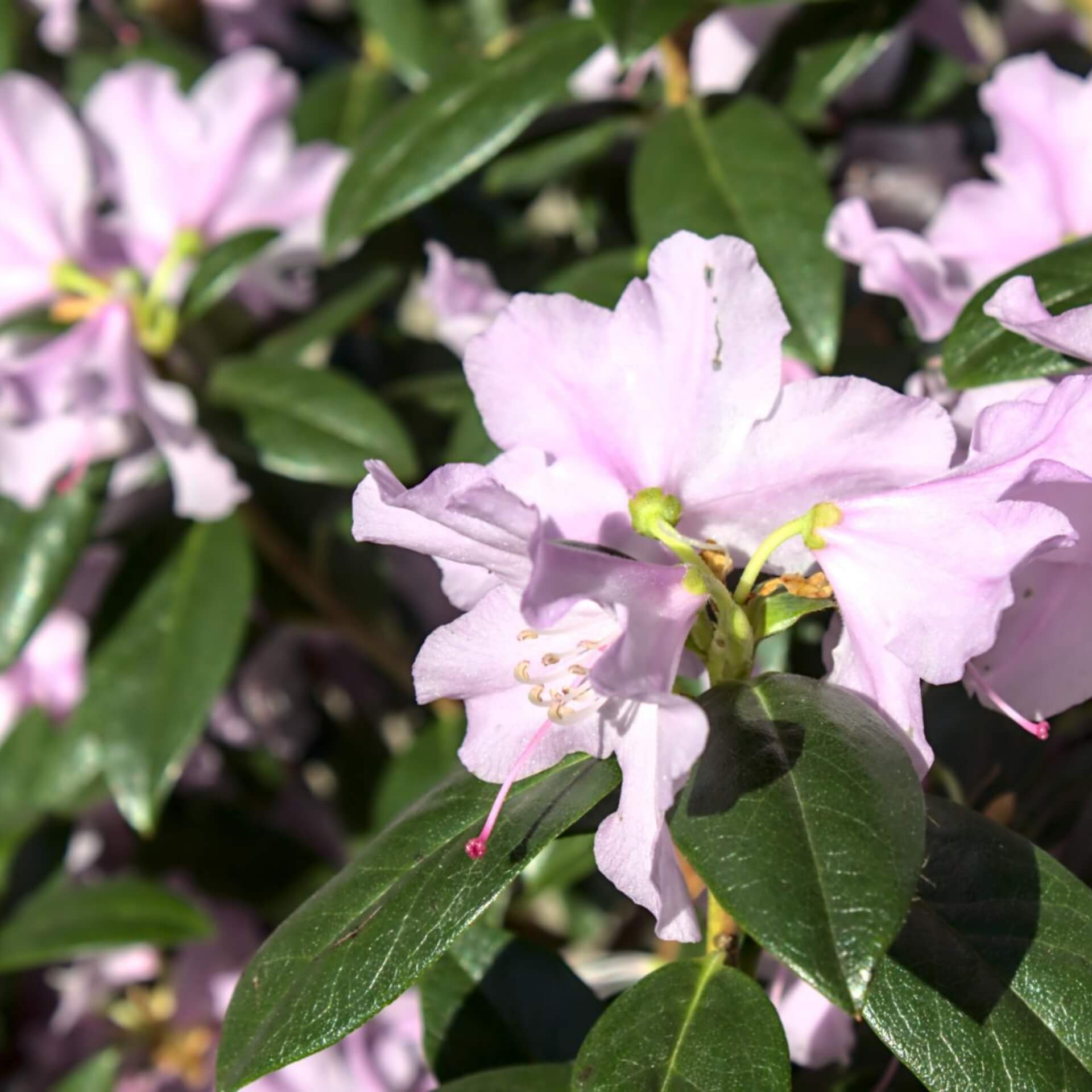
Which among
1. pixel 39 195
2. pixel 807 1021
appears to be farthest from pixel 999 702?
pixel 39 195

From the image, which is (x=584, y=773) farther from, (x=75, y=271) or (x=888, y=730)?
(x=75, y=271)

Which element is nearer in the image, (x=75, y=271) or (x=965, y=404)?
(x=965, y=404)

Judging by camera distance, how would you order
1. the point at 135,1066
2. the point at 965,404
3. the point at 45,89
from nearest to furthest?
1. the point at 965,404
2. the point at 45,89
3. the point at 135,1066

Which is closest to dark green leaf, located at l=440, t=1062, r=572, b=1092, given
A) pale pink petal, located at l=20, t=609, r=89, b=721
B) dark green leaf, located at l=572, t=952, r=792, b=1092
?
dark green leaf, located at l=572, t=952, r=792, b=1092

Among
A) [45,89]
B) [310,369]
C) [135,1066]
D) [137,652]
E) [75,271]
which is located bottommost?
[135,1066]

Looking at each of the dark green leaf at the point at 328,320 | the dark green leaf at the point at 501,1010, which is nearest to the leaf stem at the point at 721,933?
the dark green leaf at the point at 501,1010

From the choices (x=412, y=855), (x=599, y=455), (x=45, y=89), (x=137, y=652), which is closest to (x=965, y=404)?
(x=599, y=455)

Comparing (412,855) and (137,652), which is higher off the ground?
(412,855)
